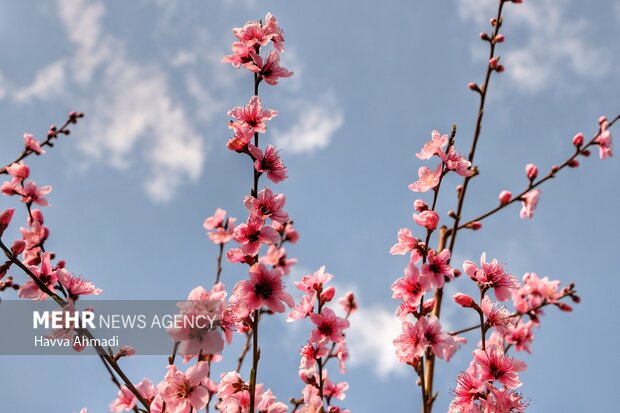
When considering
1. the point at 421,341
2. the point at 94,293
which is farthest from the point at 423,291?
the point at 94,293

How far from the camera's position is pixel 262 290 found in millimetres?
2033

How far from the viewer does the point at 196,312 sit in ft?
6.62

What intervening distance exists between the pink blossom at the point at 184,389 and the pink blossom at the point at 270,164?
0.91m

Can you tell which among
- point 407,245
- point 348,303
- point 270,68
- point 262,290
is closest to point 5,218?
point 262,290

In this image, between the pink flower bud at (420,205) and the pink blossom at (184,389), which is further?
the pink flower bud at (420,205)

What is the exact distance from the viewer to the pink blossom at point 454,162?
2.19 meters

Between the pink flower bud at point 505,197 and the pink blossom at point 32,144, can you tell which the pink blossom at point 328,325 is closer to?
the pink flower bud at point 505,197

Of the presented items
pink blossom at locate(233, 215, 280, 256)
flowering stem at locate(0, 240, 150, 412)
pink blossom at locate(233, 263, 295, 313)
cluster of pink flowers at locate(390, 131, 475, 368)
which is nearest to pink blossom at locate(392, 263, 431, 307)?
cluster of pink flowers at locate(390, 131, 475, 368)

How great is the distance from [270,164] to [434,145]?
808 millimetres

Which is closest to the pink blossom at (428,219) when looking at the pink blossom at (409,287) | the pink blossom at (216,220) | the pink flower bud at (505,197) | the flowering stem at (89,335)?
the pink blossom at (409,287)

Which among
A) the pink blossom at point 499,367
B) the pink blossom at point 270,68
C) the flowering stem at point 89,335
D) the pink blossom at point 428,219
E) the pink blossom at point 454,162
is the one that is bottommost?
the pink blossom at point 499,367

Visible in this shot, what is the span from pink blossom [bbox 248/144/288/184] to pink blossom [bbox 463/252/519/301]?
1024 mm

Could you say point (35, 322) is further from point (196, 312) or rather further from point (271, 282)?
point (271, 282)

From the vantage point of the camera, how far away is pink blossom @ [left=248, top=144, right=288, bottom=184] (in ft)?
6.94
